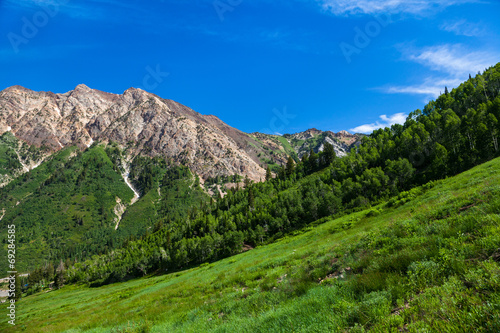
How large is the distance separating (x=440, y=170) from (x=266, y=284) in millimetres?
91187

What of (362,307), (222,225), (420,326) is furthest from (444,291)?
(222,225)

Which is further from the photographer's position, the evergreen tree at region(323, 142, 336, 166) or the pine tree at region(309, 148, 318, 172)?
the pine tree at region(309, 148, 318, 172)

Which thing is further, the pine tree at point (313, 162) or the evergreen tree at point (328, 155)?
the pine tree at point (313, 162)

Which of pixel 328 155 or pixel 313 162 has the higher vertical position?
pixel 328 155

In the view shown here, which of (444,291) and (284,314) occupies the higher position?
(444,291)

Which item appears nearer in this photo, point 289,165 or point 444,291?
Result: point 444,291

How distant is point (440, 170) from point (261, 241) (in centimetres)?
7481

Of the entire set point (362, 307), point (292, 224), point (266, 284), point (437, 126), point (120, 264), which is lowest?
point (120, 264)

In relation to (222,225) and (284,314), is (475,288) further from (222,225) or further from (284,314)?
(222,225)

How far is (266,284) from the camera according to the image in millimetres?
12578

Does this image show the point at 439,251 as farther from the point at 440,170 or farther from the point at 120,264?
the point at 120,264

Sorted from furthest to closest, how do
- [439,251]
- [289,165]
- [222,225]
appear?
[289,165] → [222,225] → [439,251]

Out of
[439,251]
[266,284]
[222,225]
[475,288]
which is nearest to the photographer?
[475,288]

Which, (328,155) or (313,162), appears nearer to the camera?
(328,155)
